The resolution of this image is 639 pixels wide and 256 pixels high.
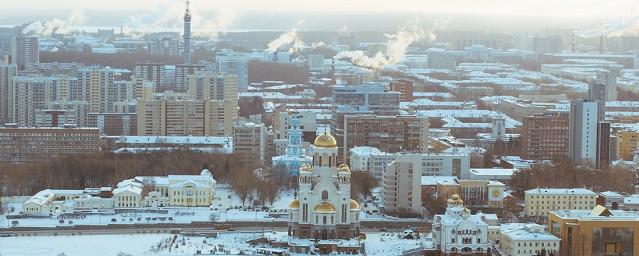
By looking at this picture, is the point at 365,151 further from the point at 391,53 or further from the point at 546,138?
the point at 391,53

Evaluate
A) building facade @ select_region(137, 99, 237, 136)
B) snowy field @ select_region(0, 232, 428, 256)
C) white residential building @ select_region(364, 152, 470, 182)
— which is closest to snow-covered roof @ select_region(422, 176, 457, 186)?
white residential building @ select_region(364, 152, 470, 182)

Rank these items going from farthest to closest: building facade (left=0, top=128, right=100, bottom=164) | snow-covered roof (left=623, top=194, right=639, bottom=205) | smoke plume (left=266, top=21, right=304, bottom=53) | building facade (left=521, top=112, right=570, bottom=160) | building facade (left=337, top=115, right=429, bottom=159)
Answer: smoke plume (left=266, top=21, right=304, bottom=53)
building facade (left=521, top=112, right=570, bottom=160)
building facade (left=337, top=115, right=429, bottom=159)
building facade (left=0, top=128, right=100, bottom=164)
snow-covered roof (left=623, top=194, right=639, bottom=205)

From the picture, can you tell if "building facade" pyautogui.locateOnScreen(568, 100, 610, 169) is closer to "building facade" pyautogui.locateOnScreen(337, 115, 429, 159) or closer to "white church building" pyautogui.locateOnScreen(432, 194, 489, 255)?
"building facade" pyautogui.locateOnScreen(337, 115, 429, 159)

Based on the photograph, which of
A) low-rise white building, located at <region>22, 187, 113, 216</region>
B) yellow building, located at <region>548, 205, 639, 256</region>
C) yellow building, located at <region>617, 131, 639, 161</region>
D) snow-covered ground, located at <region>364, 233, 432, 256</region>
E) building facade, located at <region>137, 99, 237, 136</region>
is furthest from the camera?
building facade, located at <region>137, 99, 237, 136</region>

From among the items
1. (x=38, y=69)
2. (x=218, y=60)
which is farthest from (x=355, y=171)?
(x=218, y=60)

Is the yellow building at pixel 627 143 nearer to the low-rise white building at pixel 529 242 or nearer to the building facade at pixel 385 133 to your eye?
the building facade at pixel 385 133

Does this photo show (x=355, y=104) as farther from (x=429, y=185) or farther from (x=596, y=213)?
(x=596, y=213)
